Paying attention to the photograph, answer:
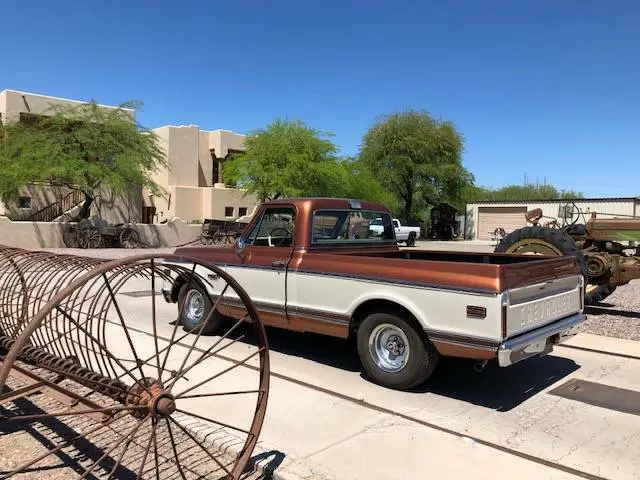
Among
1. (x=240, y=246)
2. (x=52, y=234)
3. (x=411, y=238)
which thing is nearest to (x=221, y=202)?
(x=411, y=238)

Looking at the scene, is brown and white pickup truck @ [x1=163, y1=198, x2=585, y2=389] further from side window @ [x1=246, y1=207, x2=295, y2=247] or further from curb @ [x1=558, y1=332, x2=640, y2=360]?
curb @ [x1=558, y1=332, x2=640, y2=360]

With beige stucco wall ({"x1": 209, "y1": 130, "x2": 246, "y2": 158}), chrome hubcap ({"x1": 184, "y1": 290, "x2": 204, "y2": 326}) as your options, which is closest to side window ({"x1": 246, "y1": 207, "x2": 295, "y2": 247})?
chrome hubcap ({"x1": 184, "y1": 290, "x2": 204, "y2": 326})

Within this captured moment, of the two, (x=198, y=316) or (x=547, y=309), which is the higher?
(x=547, y=309)

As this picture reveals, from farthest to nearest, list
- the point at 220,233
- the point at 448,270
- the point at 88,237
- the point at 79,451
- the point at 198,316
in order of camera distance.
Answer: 1. the point at 220,233
2. the point at 88,237
3. the point at 198,316
4. the point at 448,270
5. the point at 79,451

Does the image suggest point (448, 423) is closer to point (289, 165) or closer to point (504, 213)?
point (289, 165)

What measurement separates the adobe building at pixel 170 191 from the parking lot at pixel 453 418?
2449 centimetres

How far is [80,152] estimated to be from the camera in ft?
80.8

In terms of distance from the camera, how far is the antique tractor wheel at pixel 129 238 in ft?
84.4

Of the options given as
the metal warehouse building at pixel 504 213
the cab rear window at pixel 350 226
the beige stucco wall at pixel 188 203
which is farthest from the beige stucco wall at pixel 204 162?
the cab rear window at pixel 350 226

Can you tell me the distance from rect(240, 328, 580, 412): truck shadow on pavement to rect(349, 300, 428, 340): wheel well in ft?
1.92

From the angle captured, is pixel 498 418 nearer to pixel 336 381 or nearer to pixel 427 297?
pixel 427 297

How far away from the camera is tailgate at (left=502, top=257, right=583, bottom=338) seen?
16.3 ft

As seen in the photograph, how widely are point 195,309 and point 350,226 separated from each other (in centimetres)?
252

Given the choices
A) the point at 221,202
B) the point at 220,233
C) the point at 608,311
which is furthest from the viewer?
the point at 221,202
